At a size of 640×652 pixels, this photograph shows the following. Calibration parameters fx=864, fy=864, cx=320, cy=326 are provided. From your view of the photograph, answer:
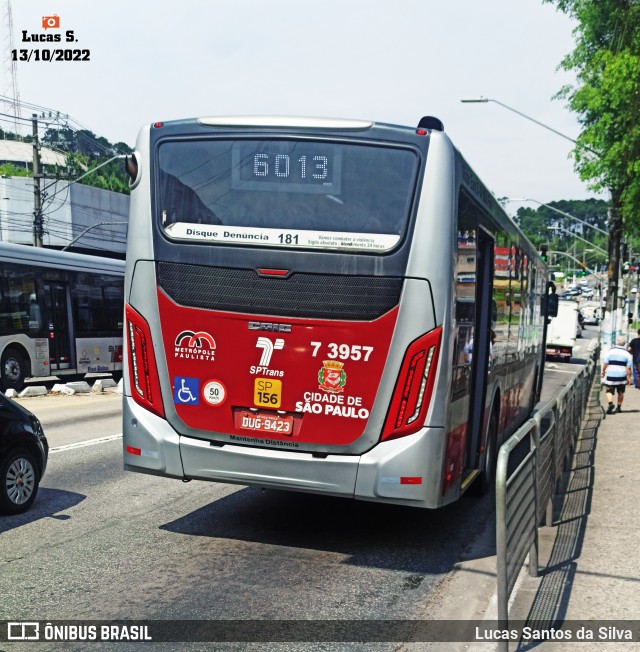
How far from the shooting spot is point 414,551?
7352 millimetres

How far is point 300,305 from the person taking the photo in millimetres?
6723

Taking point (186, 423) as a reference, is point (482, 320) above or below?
above

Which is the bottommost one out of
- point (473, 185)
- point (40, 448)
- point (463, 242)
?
point (40, 448)

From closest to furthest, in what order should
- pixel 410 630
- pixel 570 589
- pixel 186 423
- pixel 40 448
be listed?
pixel 410 630 < pixel 570 589 < pixel 186 423 < pixel 40 448

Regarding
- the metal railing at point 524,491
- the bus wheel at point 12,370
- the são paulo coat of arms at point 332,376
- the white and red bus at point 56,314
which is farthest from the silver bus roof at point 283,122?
the bus wheel at point 12,370

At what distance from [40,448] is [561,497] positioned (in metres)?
5.38

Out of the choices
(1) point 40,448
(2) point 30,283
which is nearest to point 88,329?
(2) point 30,283

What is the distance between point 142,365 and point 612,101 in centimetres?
1795

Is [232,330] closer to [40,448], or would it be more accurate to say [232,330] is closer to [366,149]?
[366,149]

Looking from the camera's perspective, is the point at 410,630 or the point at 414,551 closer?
the point at 410,630

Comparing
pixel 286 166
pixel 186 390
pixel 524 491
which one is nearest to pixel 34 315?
pixel 186 390

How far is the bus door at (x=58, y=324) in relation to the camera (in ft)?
76.1

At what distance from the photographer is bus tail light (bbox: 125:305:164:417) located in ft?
23.6

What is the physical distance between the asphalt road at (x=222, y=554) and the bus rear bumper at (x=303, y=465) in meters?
0.61
